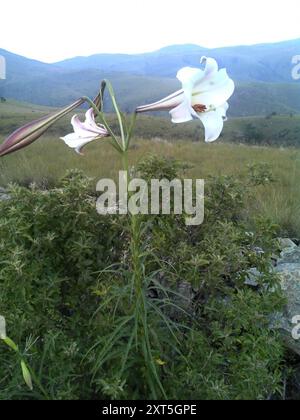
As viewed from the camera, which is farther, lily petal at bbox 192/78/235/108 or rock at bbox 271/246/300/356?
rock at bbox 271/246/300/356

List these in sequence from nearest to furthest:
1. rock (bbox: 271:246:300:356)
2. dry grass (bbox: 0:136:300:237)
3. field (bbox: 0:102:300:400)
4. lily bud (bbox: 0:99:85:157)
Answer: lily bud (bbox: 0:99:85:157) < field (bbox: 0:102:300:400) < rock (bbox: 271:246:300:356) < dry grass (bbox: 0:136:300:237)

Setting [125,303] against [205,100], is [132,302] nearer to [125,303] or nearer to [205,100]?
[125,303]

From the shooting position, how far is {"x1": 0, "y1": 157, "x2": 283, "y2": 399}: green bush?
1540mm

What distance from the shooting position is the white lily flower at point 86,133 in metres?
1.30

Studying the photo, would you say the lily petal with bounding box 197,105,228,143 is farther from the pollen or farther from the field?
the field

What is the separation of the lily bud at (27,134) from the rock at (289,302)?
4.05ft

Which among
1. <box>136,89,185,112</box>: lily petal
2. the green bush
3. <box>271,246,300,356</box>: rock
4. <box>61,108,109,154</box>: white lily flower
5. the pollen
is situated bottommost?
<box>271,246,300,356</box>: rock

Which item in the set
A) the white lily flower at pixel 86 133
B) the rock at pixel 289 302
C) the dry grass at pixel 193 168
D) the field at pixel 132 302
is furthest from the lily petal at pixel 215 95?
the dry grass at pixel 193 168

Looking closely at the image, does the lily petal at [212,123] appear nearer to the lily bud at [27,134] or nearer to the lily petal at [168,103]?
the lily petal at [168,103]

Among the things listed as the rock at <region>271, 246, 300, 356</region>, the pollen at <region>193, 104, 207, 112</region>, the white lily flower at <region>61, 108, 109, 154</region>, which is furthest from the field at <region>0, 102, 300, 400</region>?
the pollen at <region>193, 104, 207, 112</region>

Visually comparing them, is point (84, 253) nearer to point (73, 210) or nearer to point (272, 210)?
point (73, 210)

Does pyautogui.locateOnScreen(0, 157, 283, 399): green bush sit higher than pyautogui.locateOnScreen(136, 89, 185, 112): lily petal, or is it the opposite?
pyautogui.locateOnScreen(136, 89, 185, 112): lily petal

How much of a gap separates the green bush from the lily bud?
526 mm
